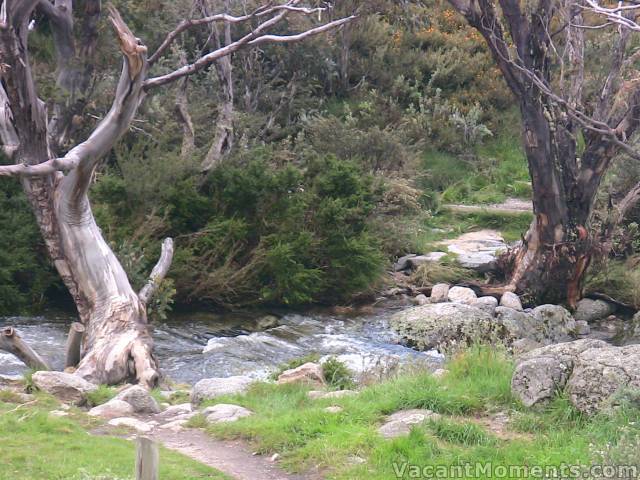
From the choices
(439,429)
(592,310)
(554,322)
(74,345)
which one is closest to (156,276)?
(74,345)

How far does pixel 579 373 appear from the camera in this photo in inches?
236

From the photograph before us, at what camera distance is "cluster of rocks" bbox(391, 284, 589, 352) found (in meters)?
13.3

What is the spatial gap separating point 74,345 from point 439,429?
225 inches

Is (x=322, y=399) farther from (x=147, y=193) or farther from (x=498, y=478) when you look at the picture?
(x=147, y=193)

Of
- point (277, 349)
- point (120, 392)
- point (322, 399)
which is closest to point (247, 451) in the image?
point (322, 399)

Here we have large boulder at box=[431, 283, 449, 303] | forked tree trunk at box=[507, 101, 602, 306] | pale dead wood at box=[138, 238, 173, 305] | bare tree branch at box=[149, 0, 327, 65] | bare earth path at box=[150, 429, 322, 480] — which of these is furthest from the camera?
large boulder at box=[431, 283, 449, 303]

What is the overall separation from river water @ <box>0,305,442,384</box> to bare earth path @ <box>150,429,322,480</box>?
372 centimetres

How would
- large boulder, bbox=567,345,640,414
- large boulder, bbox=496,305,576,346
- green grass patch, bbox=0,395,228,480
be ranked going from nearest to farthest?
1. green grass patch, bbox=0,395,228,480
2. large boulder, bbox=567,345,640,414
3. large boulder, bbox=496,305,576,346

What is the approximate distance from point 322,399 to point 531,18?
9368 mm

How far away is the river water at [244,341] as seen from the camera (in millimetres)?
11148

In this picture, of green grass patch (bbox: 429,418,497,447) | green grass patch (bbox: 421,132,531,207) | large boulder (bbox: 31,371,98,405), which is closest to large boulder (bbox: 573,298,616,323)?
green grass patch (bbox: 421,132,531,207)

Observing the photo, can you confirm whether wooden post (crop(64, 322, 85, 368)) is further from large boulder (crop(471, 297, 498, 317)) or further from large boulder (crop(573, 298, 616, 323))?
large boulder (crop(573, 298, 616, 323))

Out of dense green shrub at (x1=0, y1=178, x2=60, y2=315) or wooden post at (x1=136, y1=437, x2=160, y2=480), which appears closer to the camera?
wooden post at (x1=136, y1=437, x2=160, y2=480)

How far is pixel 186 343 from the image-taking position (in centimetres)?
1259
